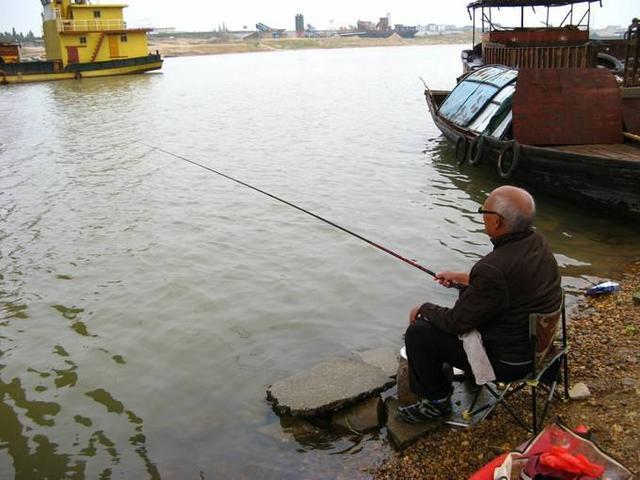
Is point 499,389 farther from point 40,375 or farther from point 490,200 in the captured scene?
point 40,375

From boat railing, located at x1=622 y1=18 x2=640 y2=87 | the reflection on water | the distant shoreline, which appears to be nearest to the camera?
the reflection on water

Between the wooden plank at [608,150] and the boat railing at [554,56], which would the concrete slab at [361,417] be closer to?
the wooden plank at [608,150]

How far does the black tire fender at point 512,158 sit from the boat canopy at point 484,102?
877 mm

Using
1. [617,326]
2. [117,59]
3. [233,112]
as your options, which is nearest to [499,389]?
[617,326]

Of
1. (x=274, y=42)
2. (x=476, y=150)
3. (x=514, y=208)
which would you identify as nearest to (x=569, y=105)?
(x=476, y=150)

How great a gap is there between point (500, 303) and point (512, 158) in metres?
7.91

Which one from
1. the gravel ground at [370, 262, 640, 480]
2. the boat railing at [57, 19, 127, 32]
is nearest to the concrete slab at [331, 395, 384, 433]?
the gravel ground at [370, 262, 640, 480]

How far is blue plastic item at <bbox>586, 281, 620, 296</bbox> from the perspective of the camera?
21.4ft

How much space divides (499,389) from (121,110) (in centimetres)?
A: 2701

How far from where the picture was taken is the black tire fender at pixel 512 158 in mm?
10570

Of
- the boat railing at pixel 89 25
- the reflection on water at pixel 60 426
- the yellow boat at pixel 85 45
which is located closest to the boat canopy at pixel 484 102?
A: the reflection on water at pixel 60 426

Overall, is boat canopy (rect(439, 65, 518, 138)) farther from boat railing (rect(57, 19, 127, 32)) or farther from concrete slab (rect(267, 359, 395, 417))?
boat railing (rect(57, 19, 127, 32))

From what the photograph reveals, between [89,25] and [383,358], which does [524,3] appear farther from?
[89,25]

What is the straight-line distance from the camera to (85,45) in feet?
166
